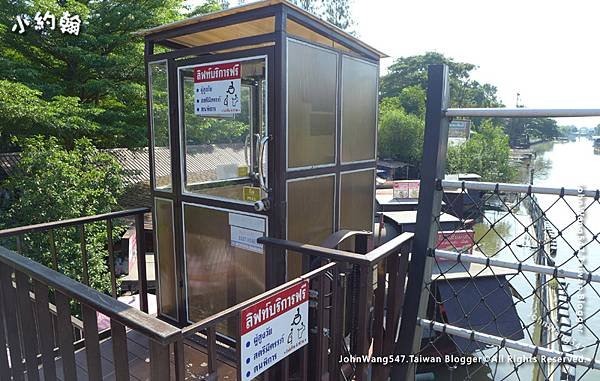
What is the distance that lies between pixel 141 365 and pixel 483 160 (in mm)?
23105

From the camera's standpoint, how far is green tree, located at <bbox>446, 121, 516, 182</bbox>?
2209 centimetres

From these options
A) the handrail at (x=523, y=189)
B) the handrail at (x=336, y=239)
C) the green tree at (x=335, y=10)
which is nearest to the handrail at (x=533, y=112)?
the handrail at (x=523, y=189)

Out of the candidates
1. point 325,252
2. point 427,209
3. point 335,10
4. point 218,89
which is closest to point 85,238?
point 218,89

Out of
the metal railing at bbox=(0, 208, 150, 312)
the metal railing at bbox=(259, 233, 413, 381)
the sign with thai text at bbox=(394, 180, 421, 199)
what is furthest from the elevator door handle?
the sign with thai text at bbox=(394, 180, 421, 199)

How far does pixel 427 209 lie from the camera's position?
5.27 ft

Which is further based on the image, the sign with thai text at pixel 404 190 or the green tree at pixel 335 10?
the green tree at pixel 335 10

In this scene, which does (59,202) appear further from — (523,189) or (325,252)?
(523,189)

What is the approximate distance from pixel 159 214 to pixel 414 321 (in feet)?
6.32

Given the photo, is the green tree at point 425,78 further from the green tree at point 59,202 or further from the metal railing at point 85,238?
the metal railing at point 85,238

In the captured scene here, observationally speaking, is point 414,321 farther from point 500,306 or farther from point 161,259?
→ point 500,306

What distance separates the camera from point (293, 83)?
2.20 meters

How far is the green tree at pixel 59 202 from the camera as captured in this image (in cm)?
659

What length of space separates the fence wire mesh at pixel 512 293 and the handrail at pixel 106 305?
956 millimetres

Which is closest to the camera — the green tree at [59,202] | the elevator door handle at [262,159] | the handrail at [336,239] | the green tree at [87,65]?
the elevator door handle at [262,159]
